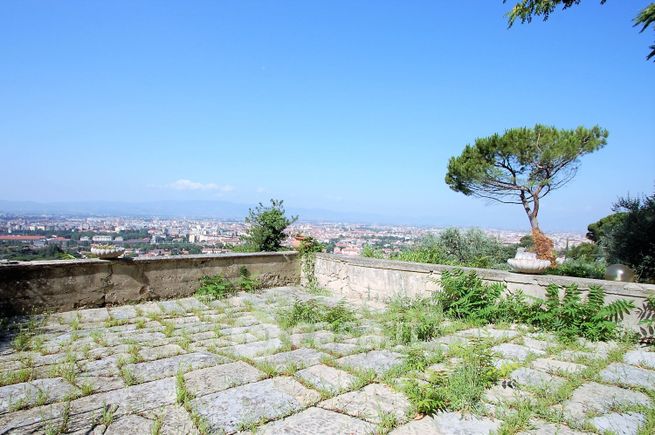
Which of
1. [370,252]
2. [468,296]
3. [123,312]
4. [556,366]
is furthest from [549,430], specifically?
[370,252]

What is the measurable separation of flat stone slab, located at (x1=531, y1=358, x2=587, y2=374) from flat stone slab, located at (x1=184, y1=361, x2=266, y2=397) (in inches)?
80.2

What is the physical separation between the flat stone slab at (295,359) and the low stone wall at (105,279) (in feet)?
9.85

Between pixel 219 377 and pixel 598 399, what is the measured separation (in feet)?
7.71

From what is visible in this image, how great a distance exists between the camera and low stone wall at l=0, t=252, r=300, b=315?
435 centimetres

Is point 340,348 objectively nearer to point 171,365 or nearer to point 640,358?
point 171,365

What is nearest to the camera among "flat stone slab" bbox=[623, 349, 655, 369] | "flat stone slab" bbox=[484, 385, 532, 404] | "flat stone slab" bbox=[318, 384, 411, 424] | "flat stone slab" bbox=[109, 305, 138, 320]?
"flat stone slab" bbox=[318, 384, 411, 424]

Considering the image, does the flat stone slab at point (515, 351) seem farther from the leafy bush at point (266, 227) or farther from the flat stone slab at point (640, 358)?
the leafy bush at point (266, 227)

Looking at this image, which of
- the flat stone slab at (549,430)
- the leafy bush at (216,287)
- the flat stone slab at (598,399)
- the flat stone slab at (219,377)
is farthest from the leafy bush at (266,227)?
the flat stone slab at (549,430)

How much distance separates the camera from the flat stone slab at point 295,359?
111 inches

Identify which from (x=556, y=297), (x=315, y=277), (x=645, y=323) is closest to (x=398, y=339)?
(x=556, y=297)

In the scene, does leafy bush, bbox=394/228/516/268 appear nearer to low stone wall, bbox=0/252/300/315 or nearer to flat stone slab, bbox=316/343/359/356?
low stone wall, bbox=0/252/300/315

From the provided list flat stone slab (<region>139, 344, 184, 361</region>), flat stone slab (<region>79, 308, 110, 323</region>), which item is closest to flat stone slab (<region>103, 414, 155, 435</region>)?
flat stone slab (<region>139, 344, 184, 361</region>)

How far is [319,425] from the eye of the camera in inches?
76.4

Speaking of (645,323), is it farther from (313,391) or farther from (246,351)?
(246,351)
